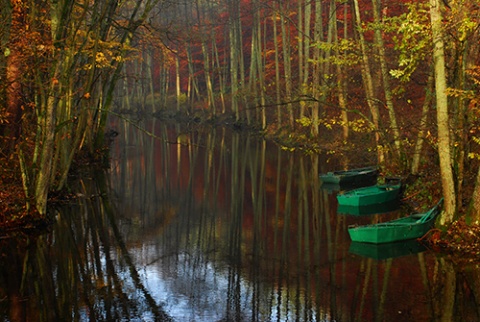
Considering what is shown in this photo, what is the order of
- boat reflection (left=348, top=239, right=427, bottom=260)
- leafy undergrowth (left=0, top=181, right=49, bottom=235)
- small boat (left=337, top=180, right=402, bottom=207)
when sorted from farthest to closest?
1. small boat (left=337, top=180, right=402, bottom=207)
2. leafy undergrowth (left=0, top=181, right=49, bottom=235)
3. boat reflection (left=348, top=239, right=427, bottom=260)

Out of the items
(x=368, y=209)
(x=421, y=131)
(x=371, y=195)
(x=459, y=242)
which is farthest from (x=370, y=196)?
(x=459, y=242)

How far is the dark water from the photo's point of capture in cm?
944

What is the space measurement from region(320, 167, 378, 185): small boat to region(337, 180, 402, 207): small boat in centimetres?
268

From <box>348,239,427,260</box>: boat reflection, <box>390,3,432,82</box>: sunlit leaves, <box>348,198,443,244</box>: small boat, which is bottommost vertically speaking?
<box>348,239,427,260</box>: boat reflection

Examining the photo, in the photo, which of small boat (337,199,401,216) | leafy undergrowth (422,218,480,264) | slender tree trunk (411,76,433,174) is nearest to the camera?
leafy undergrowth (422,218,480,264)

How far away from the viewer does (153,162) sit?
94.4 feet

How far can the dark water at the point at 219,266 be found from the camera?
9.44 m

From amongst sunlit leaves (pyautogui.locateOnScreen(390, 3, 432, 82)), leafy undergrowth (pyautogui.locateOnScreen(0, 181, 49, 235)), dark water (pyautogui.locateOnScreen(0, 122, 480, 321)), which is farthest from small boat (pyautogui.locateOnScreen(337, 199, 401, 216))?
leafy undergrowth (pyautogui.locateOnScreen(0, 181, 49, 235))

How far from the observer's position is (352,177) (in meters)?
21.8

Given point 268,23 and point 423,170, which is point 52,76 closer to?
point 423,170

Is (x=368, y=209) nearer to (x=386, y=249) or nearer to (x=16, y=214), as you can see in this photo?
(x=386, y=249)

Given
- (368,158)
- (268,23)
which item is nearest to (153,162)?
(368,158)

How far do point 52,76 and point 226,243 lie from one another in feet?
20.2

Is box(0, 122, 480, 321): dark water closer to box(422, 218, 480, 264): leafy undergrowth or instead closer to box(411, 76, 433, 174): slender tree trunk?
box(422, 218, 480, 264): leafy undergrowth
